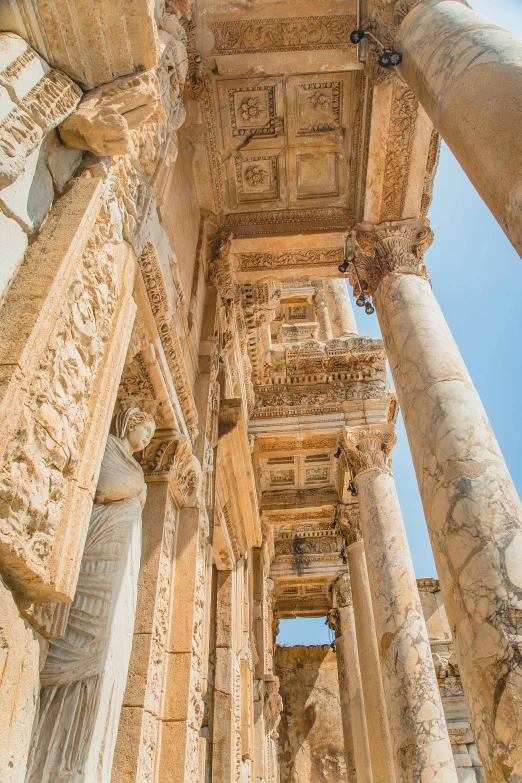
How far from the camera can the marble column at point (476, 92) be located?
113 inches

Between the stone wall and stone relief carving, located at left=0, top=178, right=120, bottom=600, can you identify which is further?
the stone wall

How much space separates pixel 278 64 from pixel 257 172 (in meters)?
1.29

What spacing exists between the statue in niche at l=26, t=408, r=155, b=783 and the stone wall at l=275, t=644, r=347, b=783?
16122 mm

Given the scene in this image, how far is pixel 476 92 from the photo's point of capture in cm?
321

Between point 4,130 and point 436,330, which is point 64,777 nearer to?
point 4,130

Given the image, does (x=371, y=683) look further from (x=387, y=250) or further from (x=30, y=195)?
(x=30, y=195)

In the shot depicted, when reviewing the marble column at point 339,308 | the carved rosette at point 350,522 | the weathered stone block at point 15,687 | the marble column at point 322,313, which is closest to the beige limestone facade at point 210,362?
the weathered stone block at point 15,687

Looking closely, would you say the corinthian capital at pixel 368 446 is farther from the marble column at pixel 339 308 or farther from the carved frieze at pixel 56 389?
the carved frieze at pixel 56 389

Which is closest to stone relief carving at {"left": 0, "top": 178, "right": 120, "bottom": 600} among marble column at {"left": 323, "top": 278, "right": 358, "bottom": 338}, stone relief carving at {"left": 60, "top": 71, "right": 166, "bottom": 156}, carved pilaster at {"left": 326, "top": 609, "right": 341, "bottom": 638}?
stone relief carving at {"left": 60, "top": 71, "right": 166, "bottom": 156}

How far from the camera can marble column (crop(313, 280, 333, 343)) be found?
13.1 metres

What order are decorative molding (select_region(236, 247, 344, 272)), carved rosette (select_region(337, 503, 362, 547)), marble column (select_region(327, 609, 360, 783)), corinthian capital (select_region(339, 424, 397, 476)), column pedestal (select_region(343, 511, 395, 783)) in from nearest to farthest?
column pedestal (select_region(343, 511, 395, 783)), decorative molding (select_region(236, 247, 344, 272)), corinthian capital (select_region(339, 424, 397, 476)), carved rosette (select_region(337, 503, 362, 547)), marble column (select_region(327, 609, 360, 783))

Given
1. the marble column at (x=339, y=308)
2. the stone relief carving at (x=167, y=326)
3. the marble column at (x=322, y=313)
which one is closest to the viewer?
the stone relief carving at (x=167, y=326)

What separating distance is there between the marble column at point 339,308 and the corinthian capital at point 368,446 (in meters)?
Result: 3.06

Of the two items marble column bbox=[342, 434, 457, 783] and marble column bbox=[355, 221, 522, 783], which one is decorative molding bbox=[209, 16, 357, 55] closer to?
marble column bbox=[355, 221, 522, 783]
